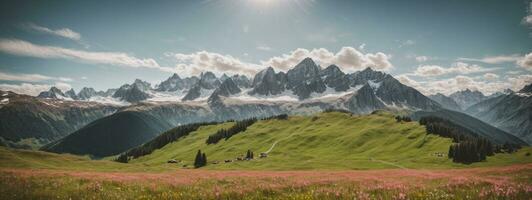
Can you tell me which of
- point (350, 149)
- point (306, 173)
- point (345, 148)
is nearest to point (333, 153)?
point (350, 149)

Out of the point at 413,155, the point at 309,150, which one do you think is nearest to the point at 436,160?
the point at 413,155

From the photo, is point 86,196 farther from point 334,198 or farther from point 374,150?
point 374,150

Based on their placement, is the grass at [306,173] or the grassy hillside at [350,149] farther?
the grassy hillside at [350,149]

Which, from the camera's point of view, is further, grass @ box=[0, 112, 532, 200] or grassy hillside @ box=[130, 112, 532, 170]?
grassy hillside @ box=[130, 112, 532, 170]

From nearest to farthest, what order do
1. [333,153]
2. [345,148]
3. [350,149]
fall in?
1. [333,153]
2. [350,149]
3. [345,148]

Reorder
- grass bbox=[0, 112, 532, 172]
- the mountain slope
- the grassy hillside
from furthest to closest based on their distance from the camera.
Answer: the mountain slope → the grassy hillside → grass bbox=[0, 112, 532, 172]

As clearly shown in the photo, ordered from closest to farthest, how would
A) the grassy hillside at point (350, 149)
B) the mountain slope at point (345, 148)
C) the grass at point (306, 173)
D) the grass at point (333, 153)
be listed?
the grass at point (306, 173), the grass at point (333, 153), the grassy hillside at point (350, 149), the mountain slope at point (345, 148)

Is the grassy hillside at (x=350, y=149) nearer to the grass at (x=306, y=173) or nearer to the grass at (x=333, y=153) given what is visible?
the grass at (x=333, y=153)

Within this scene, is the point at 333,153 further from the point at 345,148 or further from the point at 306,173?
the point at 306,173

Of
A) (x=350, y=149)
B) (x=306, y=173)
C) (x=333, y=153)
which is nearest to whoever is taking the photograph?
(x=306, y=173)

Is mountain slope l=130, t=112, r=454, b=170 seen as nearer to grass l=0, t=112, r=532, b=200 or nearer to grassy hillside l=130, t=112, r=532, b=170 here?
grassy hillside l=130, t=112, r=532, b=170

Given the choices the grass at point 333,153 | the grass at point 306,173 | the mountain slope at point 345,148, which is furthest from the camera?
the mountain slope at point 345,148

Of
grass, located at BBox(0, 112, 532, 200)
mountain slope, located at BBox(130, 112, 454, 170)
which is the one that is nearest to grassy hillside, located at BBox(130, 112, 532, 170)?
mountain slope, located at BBox(130, 112, 454, 170)

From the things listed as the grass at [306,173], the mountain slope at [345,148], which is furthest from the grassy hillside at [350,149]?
the grass at [306,173]
